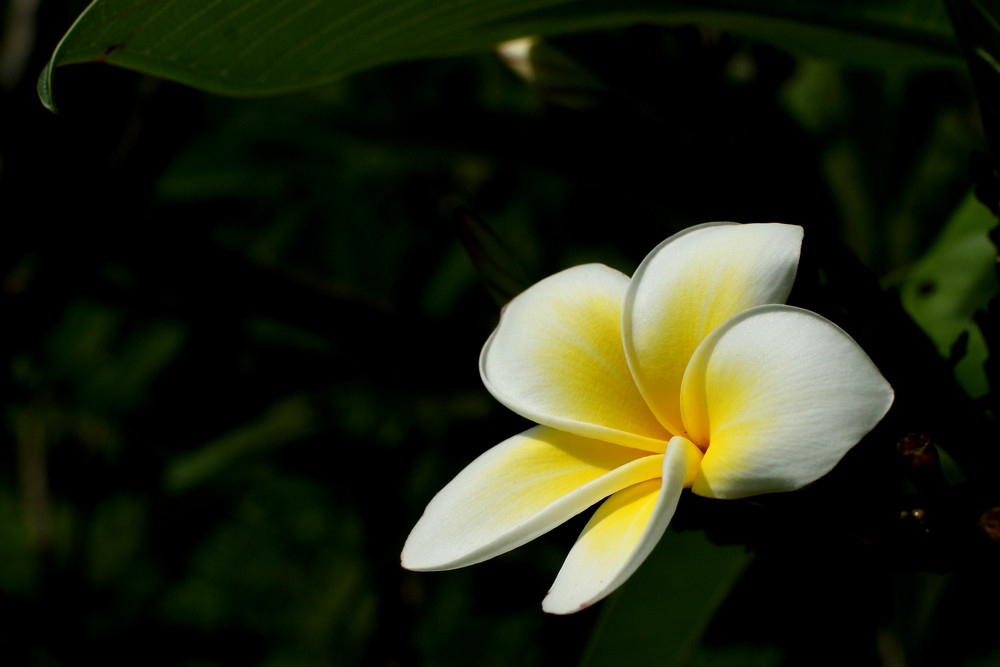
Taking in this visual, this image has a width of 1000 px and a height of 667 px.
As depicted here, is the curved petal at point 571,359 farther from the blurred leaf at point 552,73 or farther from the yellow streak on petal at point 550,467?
the blurred leaf at point 552,73

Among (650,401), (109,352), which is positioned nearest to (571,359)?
(650,401)

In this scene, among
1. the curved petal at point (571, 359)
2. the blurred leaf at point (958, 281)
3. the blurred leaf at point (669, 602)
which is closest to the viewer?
the curved petal at point (571, 359)

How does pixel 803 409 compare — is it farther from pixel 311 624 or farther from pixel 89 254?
pixel 311 624

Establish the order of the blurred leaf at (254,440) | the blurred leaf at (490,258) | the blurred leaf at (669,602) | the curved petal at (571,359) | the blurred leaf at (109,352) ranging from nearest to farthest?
the curved petal at (571,359) → the blurred leaf at (490,258) → the blurred leaf at (669,602) → the blurred leaf at (254,440) → the blurred leaf at (109,352)

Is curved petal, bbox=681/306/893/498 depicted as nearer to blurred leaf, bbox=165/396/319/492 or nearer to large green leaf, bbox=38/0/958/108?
large green leaf, bbox=38/0/958/108

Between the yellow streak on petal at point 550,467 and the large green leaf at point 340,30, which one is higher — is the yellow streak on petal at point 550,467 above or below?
below

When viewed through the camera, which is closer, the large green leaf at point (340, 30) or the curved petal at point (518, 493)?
the curved petal at point (518, 493)

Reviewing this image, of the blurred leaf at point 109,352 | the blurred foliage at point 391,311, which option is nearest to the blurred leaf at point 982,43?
the blurred foliage at point 391,311
